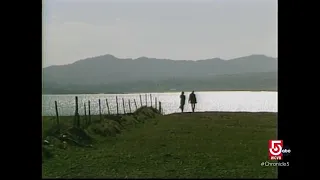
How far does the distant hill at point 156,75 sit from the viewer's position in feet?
22.3

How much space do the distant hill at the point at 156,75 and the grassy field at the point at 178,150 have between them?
61cm

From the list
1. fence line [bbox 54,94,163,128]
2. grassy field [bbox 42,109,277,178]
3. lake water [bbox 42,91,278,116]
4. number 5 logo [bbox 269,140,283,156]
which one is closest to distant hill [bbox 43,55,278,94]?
lake water [bbox 42,91,278,116]

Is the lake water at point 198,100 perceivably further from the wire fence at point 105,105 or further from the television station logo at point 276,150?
the television station logo at point 276,150

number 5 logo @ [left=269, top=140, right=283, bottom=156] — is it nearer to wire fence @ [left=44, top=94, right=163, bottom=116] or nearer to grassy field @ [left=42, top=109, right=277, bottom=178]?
grassy field @ [left=42, top=109, right=277, bottom=178]

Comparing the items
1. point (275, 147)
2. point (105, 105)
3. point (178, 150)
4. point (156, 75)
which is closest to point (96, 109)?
point (105, 105)

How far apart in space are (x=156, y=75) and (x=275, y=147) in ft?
7.77

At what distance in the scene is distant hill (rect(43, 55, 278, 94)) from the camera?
679cm

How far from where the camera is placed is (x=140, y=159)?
21.8 feet

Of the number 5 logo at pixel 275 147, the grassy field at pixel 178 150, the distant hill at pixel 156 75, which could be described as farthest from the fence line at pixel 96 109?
the number 5 logo at pixel 275 147

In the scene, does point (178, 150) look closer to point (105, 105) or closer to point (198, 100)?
point (198, 100)
